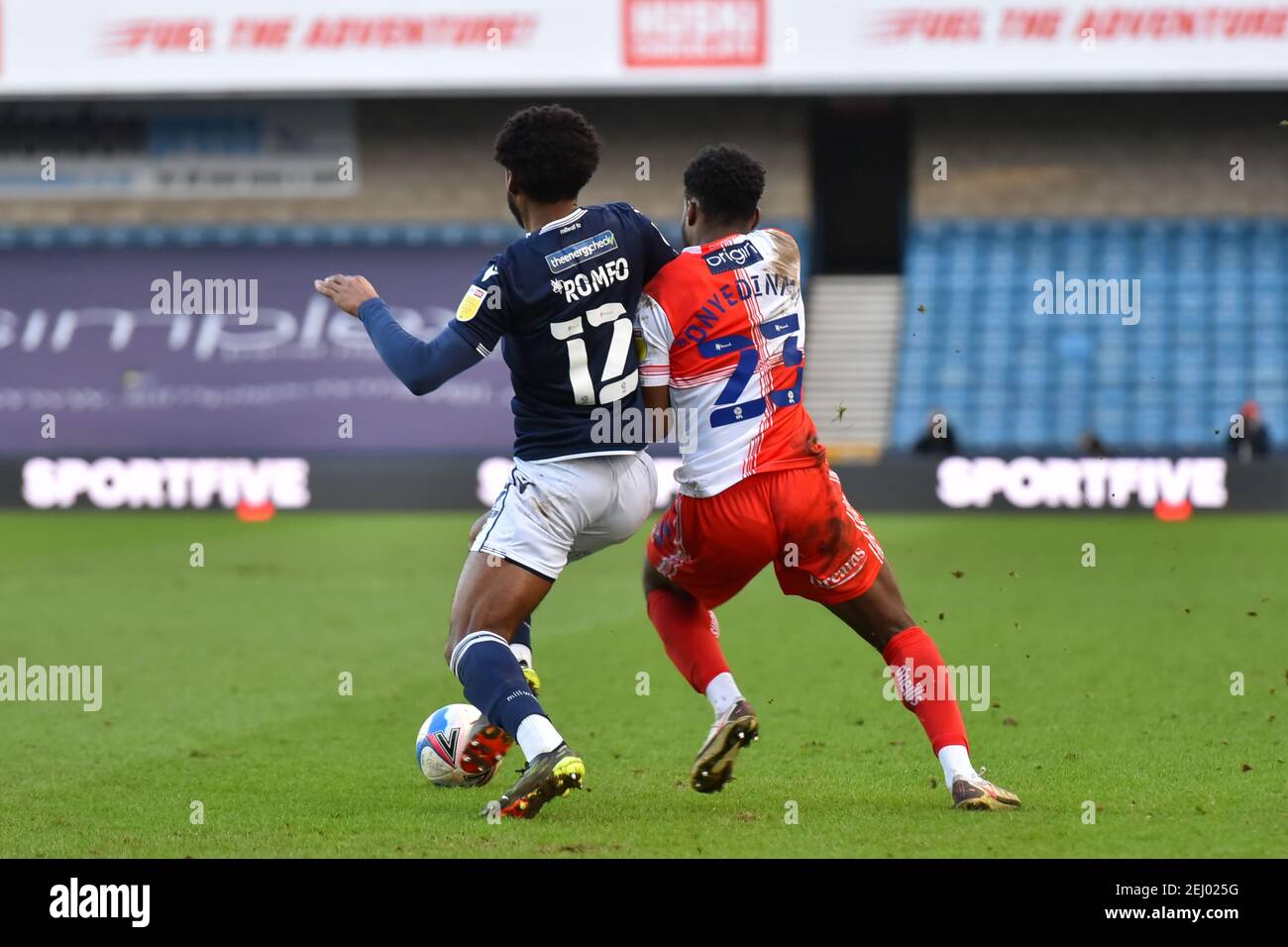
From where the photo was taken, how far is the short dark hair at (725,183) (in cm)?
585

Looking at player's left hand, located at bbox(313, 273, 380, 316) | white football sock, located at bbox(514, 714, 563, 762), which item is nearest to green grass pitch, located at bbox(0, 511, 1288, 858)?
white football sock, located at bbox(514, 714, 563, 762)

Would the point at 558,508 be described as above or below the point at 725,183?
below

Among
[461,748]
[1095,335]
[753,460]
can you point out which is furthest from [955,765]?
[1095,335]

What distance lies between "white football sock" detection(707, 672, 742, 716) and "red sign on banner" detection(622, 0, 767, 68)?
21.5m

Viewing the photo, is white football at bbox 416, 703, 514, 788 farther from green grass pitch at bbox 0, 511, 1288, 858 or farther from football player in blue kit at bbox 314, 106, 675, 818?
football player in blue kit at bbox 314, 106, 675, 818

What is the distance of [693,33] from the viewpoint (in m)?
26.5

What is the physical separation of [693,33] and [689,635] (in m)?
21.6

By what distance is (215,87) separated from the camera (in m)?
27.4

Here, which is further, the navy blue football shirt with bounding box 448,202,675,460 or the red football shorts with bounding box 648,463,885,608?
the red football shorts with bounding box 648,463,885,608

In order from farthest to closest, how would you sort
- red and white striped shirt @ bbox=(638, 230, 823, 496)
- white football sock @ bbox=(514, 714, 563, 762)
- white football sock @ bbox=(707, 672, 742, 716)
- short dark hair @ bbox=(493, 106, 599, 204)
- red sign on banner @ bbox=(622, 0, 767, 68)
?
red sign on banner @ bbox=(622, 0, 767, 68)
white football sock @ bbox=(707, 672, 742, 716)
red and white striped shirt @ bbox=(638, 230, 823, 496)
short dark hair @ bbox=(493, 106, 599, 204)
white football sock @ bbox=(514, 714, 563, 762)

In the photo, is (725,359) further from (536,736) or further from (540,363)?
(536,736)

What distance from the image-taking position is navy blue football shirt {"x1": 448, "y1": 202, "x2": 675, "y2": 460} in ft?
18.3

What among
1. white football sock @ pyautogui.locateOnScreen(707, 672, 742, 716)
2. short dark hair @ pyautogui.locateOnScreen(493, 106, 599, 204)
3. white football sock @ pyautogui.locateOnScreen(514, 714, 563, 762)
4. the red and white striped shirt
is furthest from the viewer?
white football sock @ pyautogui.locateOnScreen(707, 672, 742, 716)

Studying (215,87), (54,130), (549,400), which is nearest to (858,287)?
(215,87)
